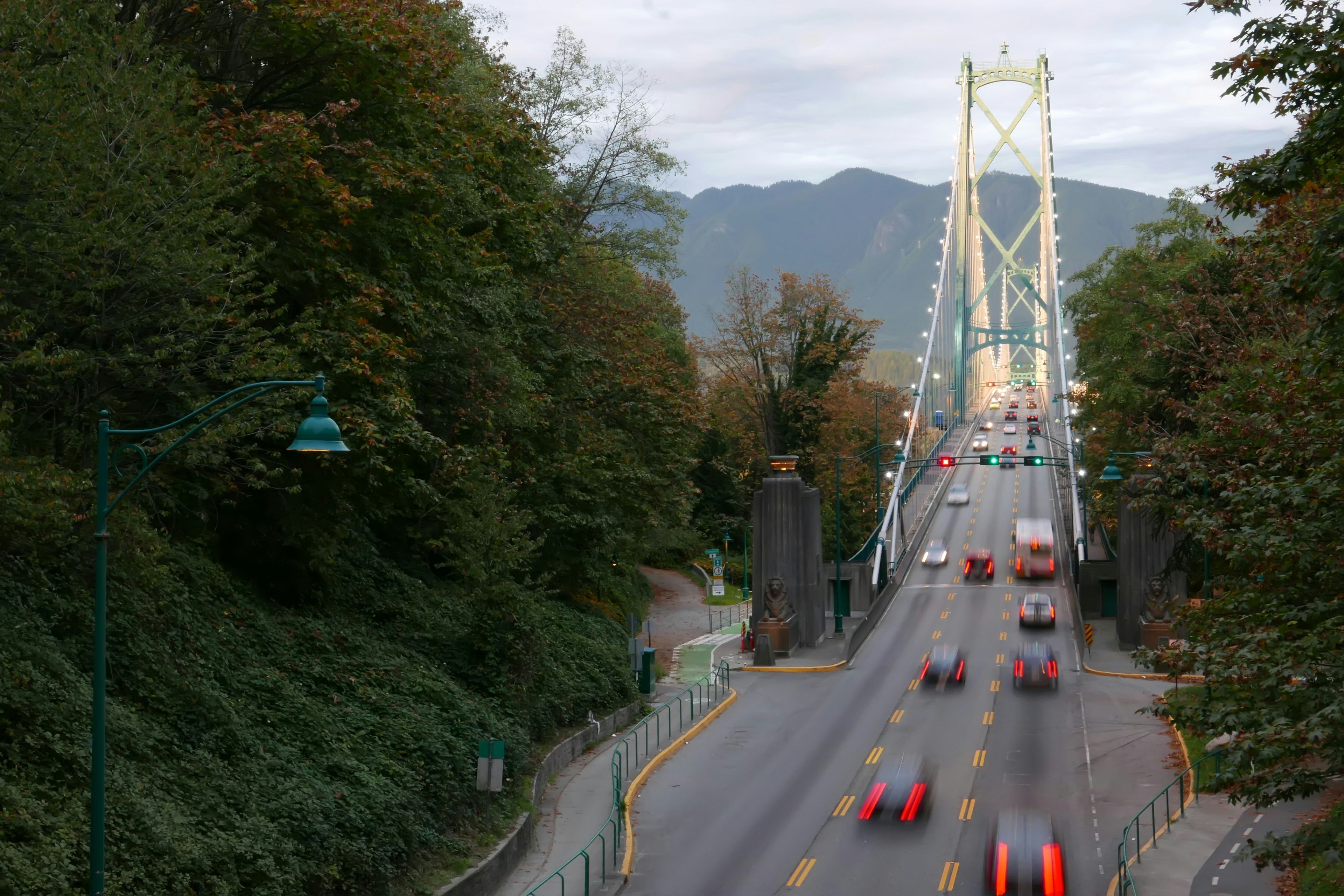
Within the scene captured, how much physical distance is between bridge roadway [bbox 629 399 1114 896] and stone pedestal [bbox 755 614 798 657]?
113 inches

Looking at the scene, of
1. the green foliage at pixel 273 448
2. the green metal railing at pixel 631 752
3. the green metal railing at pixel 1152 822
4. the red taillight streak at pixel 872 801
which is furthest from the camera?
the red taillight streak at pixel 872 801

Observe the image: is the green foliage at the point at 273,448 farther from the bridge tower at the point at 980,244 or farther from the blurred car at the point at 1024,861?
the bridge tower at the point at 980,244

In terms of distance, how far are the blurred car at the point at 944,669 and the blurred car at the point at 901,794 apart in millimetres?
14202

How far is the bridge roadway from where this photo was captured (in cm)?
2294

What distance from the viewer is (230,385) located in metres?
20.6

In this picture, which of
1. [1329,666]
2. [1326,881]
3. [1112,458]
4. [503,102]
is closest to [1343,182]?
[1329,666]

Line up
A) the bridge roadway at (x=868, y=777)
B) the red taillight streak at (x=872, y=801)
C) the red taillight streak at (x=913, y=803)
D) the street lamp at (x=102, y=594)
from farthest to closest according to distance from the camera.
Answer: the red taillight streak at (x=872, y=801) → the red taillight streak at (x=913, y=803) → the bridge roadway at (x=868, y=777) → the street lamp at (x=102, y=594)

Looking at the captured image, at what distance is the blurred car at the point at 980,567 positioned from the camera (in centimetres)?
6575

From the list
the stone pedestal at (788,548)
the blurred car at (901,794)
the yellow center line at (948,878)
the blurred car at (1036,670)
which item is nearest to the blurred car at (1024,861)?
the yellow center line at (948,878)

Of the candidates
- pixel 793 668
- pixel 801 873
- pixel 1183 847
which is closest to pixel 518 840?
pixel 801 873

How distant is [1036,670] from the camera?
137ft

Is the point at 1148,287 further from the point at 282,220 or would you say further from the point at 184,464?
the point at 184,464

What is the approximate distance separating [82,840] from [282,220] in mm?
13528

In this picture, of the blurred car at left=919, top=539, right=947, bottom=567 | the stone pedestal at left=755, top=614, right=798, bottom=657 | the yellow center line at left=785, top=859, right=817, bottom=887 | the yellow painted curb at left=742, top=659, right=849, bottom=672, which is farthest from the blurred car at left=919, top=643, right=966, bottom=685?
the blurred car at left=919, top=539, right=947, bottom=567
